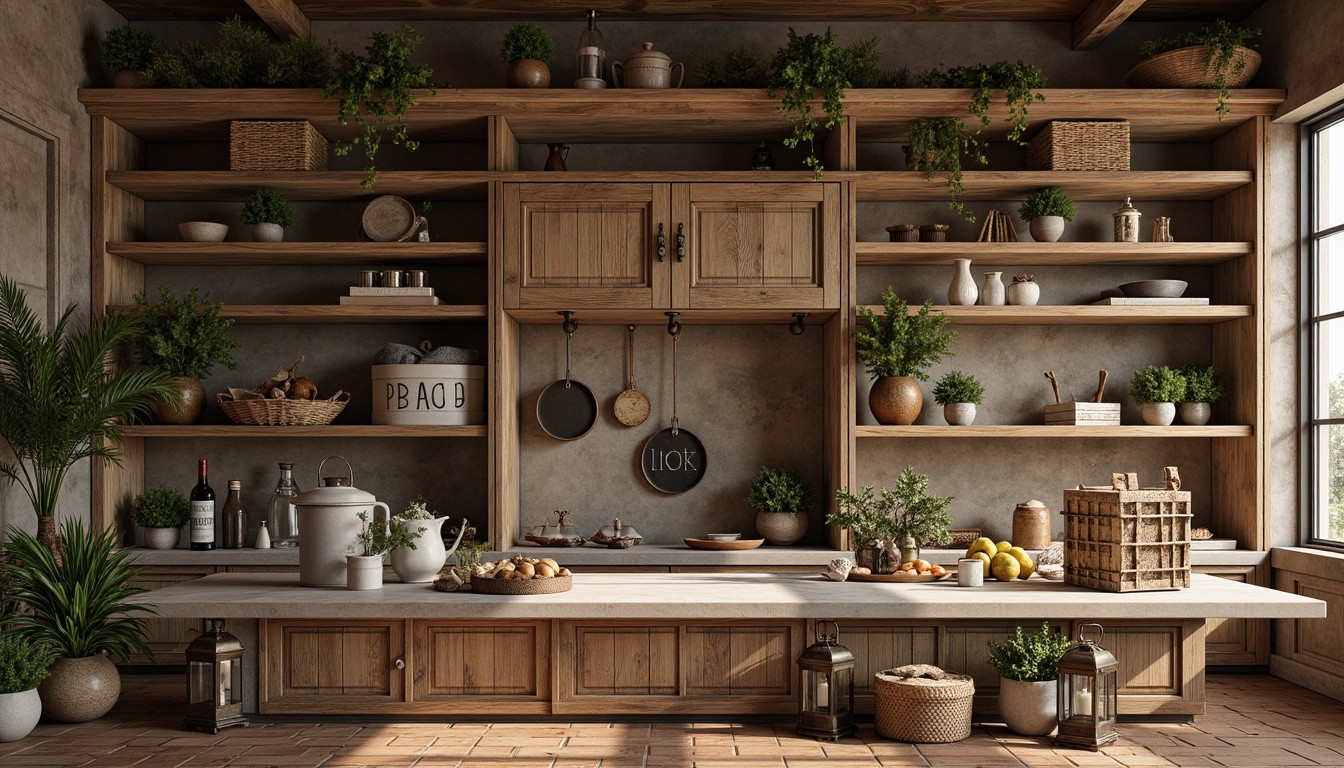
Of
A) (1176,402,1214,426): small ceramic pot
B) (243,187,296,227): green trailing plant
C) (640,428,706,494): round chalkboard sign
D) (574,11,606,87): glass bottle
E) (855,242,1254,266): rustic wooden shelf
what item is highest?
(574,11,606,87): glass bottle

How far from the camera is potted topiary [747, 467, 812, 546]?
19.4 ft

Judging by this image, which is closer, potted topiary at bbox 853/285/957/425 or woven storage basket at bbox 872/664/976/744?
woven storage basket at bbox 872/664/976/744

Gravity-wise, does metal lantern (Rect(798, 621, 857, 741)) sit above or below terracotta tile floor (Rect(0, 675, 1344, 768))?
above

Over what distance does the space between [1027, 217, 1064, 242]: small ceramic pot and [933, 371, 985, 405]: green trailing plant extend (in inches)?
32.9

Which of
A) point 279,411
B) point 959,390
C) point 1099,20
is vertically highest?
point 1099,20

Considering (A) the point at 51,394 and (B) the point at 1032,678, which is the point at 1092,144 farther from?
(A) the point at 51,394

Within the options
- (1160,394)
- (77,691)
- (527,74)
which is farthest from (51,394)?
(1160,394)

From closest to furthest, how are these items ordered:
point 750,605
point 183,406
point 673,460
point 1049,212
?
point 750,605 → point 183,406 → point 1049,212 → point 673,460

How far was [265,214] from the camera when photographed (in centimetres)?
584

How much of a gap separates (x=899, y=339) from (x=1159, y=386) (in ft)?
4.69

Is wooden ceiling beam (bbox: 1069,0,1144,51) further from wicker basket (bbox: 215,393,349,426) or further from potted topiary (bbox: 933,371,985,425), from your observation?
wicker basket (bbox: 215,393,349,426)

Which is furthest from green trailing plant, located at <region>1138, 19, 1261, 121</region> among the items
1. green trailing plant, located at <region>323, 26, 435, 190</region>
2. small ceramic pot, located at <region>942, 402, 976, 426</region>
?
green trailing plant, located at <region>323, 26, 435, 190</region>

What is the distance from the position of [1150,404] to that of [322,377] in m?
4.52

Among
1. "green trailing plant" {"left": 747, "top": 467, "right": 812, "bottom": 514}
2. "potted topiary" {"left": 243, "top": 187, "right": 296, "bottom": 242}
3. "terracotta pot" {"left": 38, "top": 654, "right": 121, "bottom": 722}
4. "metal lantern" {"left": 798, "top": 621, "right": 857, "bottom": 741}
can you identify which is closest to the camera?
"metal lantern" {"left": 798, "top": 621, "right": 857, "bottom": 741}
